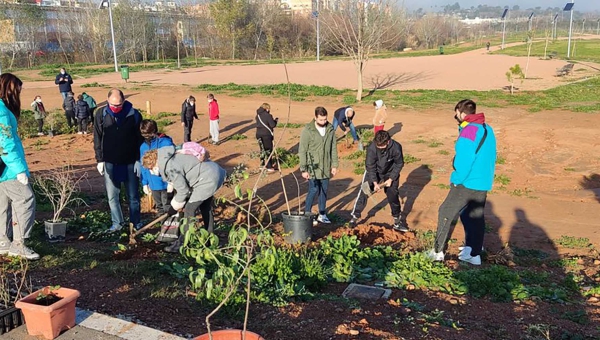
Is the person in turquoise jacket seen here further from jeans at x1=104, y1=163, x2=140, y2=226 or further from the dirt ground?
the dirt ground

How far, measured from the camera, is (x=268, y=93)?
85.6 ft

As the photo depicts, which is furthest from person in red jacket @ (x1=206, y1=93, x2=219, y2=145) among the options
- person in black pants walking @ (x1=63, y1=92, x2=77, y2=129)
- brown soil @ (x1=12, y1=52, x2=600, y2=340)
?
person in black pants walking @ (x1=63, y1=92, x2=77, y2=129)

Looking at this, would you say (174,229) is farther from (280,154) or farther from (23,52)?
(23,52)

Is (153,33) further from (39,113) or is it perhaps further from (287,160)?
(287,160)

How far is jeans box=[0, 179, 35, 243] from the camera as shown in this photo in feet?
17.3

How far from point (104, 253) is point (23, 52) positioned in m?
48.8

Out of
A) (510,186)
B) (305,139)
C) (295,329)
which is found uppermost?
(305,139)

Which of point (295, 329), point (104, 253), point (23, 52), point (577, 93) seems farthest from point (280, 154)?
point (23, 52)

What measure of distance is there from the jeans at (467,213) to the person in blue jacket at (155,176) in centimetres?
322

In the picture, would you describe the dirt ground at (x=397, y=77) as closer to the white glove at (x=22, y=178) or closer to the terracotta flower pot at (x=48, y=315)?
the white glove at (x=22, y=178)

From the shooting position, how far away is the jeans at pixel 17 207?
17.3 feet

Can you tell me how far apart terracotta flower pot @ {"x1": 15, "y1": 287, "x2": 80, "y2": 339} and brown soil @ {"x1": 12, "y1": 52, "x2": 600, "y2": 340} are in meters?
0.46

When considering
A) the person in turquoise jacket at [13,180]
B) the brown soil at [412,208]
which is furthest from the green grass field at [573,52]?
the person in turquoise jacket at [13,180]

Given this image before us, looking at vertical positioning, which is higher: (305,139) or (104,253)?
(305,139)
